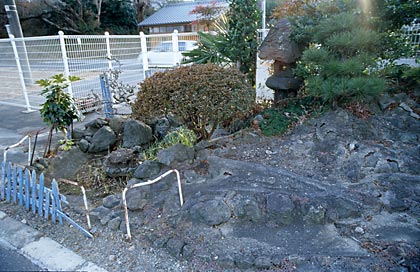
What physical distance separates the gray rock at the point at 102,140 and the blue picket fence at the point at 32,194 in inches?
43.4

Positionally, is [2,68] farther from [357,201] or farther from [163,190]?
[357,201]

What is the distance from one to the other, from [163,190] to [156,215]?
30 cm

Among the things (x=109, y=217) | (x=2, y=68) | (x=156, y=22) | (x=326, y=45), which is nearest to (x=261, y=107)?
(x=326, y=45)

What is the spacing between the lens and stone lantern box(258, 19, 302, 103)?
4543 mm

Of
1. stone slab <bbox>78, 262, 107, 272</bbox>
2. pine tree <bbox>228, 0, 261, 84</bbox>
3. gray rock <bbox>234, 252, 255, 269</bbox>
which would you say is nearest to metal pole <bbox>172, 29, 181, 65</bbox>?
pine tree <bbox>228, 0, 261, 84</bbox>

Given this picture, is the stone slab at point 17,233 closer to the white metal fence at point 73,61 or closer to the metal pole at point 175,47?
the white metal fence at point 73,61

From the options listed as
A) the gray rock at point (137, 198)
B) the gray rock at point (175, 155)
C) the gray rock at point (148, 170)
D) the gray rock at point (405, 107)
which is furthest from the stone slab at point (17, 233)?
the gray rock at point (405, 107)

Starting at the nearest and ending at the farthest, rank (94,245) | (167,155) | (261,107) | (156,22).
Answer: (94,245) < (167,155) < (261,107) < (156,22)

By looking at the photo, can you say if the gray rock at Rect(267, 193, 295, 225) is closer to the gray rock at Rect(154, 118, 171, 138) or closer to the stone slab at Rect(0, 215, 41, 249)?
the stone slab at Rect(0, 215, 41, 249)

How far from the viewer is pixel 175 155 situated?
3.35 meters

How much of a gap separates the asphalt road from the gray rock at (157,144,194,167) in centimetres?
152

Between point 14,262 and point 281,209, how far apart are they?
7.42 ft

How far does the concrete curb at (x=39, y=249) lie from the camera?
233cm

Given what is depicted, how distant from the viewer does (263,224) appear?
2588 mm
